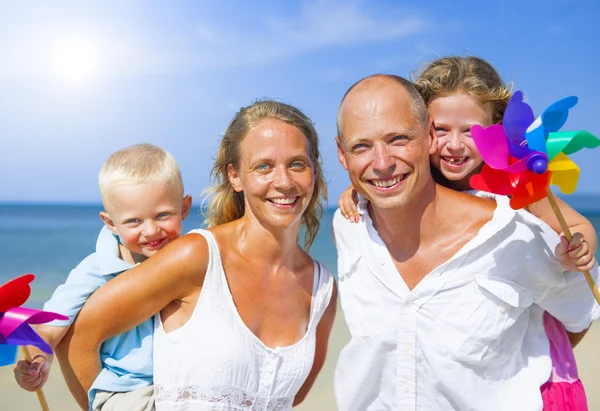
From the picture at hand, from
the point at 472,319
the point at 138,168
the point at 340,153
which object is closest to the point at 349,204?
the point at 340,153

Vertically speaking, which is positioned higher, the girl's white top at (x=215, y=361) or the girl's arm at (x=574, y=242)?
the girl's arm at (x=574, y=242)

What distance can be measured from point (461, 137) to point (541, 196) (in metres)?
0.85

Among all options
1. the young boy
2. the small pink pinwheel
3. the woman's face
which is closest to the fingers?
the young boy

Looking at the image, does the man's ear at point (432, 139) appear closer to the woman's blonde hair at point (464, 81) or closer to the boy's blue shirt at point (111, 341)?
the woman's blonde hair at point (464, 81)

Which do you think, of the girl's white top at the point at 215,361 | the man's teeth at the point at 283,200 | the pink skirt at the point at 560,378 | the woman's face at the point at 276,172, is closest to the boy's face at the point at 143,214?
the girl's white top at the point at 215,361

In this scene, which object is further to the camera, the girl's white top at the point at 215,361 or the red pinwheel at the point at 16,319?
the girl's white top at the point at 215,361

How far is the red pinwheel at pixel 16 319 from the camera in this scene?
270 cm

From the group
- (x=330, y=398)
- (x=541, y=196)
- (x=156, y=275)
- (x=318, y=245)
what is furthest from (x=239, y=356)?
(x=318, y=245)

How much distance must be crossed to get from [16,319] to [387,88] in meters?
2.13

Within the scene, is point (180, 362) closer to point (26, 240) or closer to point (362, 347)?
point (362, 347)

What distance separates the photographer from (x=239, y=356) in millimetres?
3113

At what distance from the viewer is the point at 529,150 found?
9.25ft

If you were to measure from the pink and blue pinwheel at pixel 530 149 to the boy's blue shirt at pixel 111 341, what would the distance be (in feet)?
6.40

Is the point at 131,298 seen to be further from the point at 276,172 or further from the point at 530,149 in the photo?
the point at 530,149
